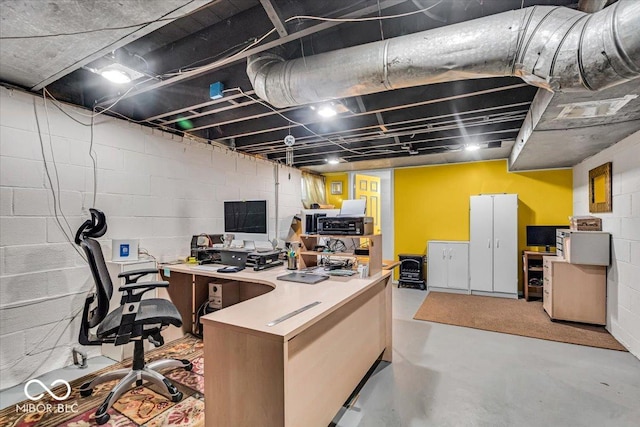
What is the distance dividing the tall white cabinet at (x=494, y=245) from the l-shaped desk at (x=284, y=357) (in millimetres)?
3760

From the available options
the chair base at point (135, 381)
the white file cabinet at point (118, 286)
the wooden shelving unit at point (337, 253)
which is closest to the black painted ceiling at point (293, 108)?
the wooden shelving unit at point (337, 253)

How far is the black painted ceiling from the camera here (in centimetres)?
175

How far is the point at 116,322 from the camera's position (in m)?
2.10

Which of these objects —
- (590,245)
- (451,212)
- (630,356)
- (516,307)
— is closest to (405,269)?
(451,212)

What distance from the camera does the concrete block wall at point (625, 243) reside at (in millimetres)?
2855

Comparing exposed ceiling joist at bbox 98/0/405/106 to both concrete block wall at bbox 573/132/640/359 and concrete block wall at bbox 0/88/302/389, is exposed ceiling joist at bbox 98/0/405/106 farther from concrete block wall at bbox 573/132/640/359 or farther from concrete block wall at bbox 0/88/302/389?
concrete block wall at bbox 573/132/640/359

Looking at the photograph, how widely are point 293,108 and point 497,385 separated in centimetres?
304

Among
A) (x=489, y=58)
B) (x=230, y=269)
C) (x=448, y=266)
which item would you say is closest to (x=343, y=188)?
(x=448, y=266)

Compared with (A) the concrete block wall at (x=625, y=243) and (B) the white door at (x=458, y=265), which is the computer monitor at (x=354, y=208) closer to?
(A) the concrete block wall at (x=625, y=243)

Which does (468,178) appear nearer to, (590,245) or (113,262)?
(590,245)

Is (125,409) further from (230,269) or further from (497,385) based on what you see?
(497,385)

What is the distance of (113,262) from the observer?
2762 millimetres

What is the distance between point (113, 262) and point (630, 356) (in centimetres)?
486

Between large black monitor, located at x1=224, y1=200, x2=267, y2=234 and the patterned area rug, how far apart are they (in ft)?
4.58
